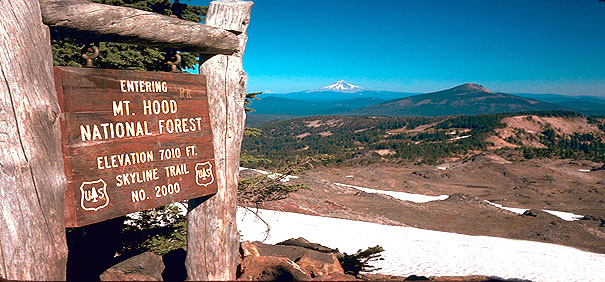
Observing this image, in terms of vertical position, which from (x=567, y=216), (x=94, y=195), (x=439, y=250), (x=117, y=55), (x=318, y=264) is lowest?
(x=567, y=216)

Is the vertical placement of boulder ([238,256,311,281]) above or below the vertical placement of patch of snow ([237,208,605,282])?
above

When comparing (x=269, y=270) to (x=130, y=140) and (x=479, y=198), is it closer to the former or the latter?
(x=130, y=140)

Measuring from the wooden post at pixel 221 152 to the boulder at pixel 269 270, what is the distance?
0.80 meters

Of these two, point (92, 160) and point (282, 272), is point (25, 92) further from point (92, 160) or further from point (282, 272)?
point (282, 272)

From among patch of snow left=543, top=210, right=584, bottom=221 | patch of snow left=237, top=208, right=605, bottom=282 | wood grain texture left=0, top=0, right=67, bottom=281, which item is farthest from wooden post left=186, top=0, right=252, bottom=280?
patch of snow left=543, top=210, right=584, bottom=221

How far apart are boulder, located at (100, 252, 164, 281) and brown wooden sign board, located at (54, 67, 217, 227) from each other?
4.25ft

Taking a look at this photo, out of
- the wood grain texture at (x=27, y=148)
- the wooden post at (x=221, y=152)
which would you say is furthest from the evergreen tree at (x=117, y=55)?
the wood grain texture at (x=27, y=148)

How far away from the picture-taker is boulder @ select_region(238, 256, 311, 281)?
427 centimetres

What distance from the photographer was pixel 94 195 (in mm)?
2666

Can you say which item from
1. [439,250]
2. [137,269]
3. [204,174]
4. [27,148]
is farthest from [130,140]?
[439,250]

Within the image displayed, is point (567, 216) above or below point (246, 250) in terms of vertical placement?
below

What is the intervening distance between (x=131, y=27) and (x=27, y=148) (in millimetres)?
1032

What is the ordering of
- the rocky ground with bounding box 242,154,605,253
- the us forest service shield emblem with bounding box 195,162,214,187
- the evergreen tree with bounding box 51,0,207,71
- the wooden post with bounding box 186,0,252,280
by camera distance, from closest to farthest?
the us forest service shield emblem with bounding box 195,162,214,187 → the wooden post with bounding box 186,0,252,280 → the evergreen tree with bounding box 51,0,207,71 → the rocky ground with bounding box 242,154,605,253

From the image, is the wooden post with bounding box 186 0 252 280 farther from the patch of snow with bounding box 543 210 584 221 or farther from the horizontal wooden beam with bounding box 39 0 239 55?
the patch of snow with bounding box 543 210 584 221
